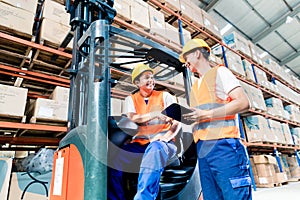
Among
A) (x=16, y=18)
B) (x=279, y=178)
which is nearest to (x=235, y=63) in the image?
(x=279, y=178)

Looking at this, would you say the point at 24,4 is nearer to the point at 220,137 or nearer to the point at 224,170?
the point at 220,137

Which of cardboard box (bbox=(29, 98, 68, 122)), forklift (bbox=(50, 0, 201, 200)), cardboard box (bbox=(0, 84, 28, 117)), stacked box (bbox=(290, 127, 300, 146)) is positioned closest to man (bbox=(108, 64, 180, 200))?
forklift (bbox=(50, 0, 201, 200))

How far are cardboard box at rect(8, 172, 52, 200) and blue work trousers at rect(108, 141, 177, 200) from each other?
1473 millimetres

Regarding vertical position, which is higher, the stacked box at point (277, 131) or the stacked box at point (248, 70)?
the stacked box at point (248, 70)

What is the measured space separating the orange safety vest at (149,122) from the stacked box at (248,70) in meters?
4.97

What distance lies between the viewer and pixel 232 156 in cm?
129

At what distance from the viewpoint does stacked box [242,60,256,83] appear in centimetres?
595

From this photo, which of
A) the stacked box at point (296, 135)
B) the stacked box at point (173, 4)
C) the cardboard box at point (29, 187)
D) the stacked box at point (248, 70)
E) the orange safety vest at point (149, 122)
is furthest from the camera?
the stacked box at point (296, 135)

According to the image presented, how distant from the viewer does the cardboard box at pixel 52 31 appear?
260cm

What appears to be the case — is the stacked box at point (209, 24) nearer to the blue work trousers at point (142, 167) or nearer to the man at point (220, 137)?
the man at point (220, 137)

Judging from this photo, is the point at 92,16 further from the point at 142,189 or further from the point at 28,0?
the point at 142,189

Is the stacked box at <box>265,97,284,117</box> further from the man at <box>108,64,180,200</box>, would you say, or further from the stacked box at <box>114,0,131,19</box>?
the man at <box>108,64,180,200</box>

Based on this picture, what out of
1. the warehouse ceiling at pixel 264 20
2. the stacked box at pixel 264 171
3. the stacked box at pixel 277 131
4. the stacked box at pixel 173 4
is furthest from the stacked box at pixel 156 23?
the stacked box at pixel 277 131

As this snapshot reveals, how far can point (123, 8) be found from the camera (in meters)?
3.45
